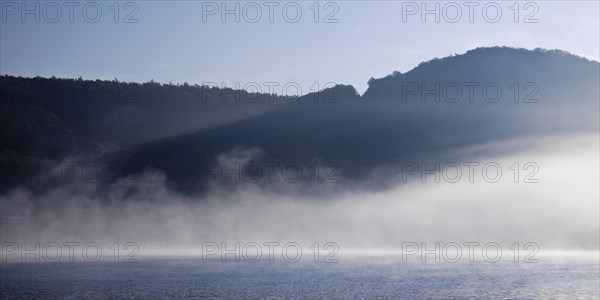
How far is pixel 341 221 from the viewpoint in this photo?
164 meters

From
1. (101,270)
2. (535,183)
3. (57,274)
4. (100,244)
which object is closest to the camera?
(57,274)

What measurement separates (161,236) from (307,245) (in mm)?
28875

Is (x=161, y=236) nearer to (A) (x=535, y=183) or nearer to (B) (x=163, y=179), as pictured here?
A: (B) (x=163, y=179)

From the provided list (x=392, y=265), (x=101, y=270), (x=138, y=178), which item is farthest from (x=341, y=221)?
(x=101, y=270)

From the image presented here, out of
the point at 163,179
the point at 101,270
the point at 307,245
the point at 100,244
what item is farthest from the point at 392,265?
the point at 163,179

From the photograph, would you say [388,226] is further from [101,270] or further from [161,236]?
[101,270]

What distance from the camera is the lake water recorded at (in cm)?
5544

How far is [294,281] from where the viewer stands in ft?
217

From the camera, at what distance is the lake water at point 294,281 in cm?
5544

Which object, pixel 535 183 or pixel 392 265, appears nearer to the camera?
pixel 392 265

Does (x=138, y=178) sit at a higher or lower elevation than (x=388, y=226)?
higher

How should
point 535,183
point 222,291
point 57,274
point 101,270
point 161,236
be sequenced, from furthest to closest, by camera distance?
point 535,183, point 161,236, point 101,270, point 57,274, point 222,291

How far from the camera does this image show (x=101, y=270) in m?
78.2

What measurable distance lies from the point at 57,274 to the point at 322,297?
29.9 m
